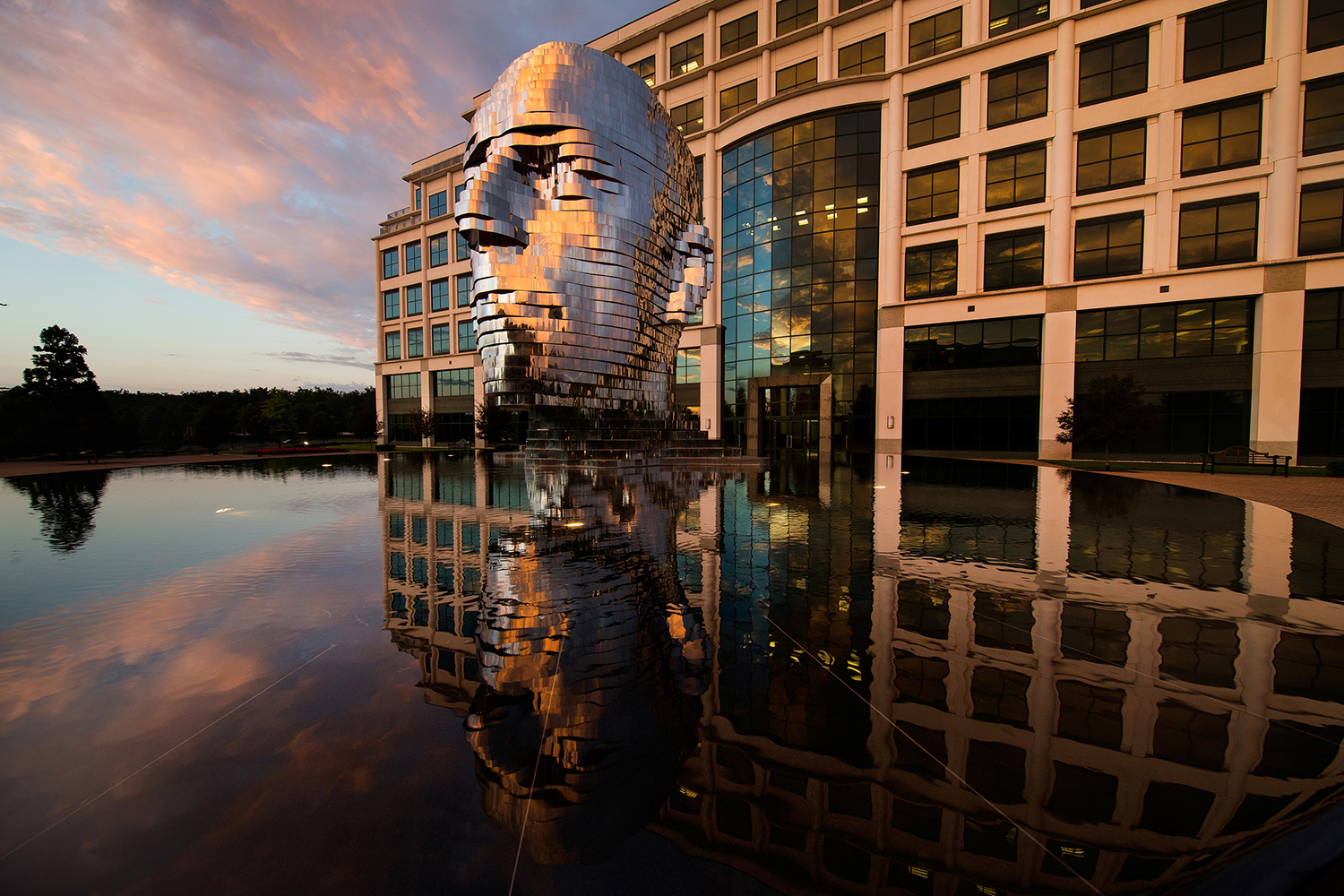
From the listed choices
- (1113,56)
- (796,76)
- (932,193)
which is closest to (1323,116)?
(1113,56)

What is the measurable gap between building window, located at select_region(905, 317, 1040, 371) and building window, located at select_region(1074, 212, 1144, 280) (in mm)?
3291

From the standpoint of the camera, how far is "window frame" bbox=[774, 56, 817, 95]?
29375mm

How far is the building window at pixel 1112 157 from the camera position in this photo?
76.5ft

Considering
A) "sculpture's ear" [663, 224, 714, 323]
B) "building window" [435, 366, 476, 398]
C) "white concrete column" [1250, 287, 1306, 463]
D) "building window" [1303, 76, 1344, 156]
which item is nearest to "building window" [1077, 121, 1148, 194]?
"building window" [1303, 76, 1344, 156]

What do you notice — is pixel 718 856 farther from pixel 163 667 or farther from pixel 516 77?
pixel 516 77

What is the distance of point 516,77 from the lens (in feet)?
35.4

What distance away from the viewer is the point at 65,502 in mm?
10234

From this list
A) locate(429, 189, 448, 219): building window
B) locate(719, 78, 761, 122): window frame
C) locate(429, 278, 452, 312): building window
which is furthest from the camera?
locate(429, 189, 448, 219): building window

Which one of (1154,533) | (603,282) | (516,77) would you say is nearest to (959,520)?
(1154,533)

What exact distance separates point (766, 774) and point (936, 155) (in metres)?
33.1

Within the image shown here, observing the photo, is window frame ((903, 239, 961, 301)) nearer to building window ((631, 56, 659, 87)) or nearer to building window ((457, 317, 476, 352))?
building window ((631, 56, 659, 87))

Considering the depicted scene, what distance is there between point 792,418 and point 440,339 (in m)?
34.1

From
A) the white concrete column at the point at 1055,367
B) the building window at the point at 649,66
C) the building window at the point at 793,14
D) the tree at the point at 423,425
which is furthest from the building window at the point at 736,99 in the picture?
the tree at the point at 423,425

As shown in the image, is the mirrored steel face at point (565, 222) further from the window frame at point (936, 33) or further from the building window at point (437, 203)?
the building window at point (437, 203)
